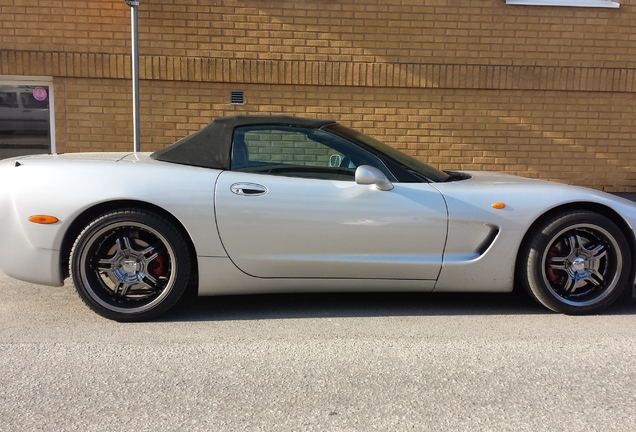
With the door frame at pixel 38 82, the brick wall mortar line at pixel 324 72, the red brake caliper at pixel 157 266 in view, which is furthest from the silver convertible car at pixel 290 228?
the door frame at pixel 38 82

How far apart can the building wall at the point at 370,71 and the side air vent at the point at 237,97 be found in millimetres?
67

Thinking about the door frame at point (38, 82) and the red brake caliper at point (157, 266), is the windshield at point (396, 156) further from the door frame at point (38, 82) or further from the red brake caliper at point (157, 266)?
the door frame at point (38, 82)

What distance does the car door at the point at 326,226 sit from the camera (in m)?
3.96

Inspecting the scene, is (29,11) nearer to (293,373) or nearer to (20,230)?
(20,230)

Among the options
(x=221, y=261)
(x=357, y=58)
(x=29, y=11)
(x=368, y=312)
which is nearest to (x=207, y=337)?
(x=221, y=261)

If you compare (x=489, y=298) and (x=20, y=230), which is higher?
(x=20, y=230)

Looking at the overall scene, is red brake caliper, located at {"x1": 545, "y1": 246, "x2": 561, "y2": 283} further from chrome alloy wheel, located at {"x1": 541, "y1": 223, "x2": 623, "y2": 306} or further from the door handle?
the door handle

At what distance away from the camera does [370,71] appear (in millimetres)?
8133

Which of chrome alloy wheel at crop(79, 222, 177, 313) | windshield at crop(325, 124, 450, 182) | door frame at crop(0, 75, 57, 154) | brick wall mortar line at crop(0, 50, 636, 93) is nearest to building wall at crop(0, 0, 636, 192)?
brick wall mortar line at crop(0, 50, 636, 93)

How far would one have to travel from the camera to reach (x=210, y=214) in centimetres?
392

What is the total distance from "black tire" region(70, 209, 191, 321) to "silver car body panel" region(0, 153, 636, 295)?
0.12 metres

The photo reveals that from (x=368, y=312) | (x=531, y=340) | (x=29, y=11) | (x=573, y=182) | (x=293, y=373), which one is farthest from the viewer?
(x=573, y=182)

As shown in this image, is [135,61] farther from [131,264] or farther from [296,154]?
[131,264]

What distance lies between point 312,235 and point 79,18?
18.2ft
